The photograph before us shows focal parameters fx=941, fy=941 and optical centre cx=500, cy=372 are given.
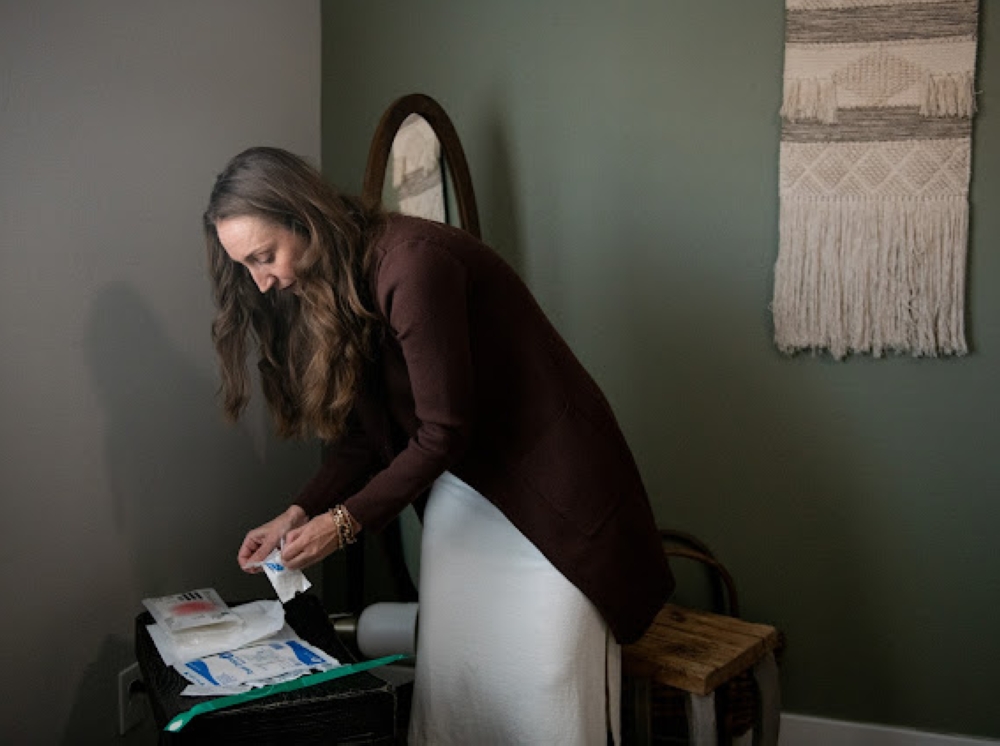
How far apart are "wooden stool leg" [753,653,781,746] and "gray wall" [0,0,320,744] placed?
41.1 inches

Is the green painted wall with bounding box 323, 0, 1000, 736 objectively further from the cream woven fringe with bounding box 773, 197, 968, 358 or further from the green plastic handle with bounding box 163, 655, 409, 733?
the green plastic handle with bounding box 163, 655, 409, 733

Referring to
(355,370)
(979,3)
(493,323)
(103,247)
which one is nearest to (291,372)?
(355,370)

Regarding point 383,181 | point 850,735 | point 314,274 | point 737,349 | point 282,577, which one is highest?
point 383,181

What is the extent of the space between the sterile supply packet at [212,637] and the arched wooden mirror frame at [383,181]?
0.68 meters

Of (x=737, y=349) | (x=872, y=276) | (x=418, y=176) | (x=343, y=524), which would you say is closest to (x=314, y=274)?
(x=343, y=524)

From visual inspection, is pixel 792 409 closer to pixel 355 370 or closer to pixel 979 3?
pixel 979 3

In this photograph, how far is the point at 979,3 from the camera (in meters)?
1.74

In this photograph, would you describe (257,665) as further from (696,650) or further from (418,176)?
(418,176)

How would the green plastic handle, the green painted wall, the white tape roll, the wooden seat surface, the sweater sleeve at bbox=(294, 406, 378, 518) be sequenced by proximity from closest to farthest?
the green plastic handle < the sweater sleeve at bbox=(294, 406, 378, 518) < the wooden seat surface < the white tape roll < the green painted wall

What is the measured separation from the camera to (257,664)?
121 centimetres

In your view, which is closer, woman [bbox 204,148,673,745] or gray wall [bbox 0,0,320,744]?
woman [bbox 204,148,673,745]

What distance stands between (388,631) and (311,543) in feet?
2.17

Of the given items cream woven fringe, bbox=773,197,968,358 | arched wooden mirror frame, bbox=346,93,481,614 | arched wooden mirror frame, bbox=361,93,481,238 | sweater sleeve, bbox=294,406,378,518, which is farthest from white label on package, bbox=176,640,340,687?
cream woven fringe, bbox=773,197,968,358

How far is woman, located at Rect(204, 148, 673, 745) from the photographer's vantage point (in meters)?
1.17
